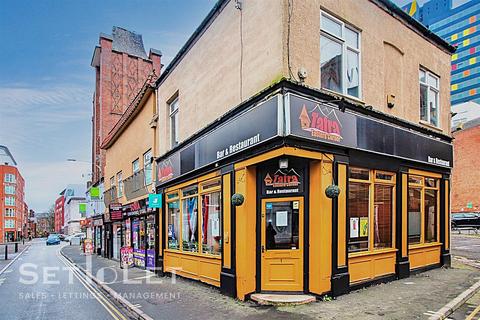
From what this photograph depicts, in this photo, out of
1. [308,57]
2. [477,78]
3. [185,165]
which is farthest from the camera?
[477,78]

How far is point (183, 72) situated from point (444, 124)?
9.84 meters

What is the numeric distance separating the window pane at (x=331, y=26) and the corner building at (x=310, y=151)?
47mm

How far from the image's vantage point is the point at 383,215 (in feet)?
36.4

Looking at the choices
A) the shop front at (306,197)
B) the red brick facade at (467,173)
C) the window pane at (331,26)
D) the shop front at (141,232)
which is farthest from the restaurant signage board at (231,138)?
the red brick facade at (467,173)

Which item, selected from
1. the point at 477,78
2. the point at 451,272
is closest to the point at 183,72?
the point at 451,272

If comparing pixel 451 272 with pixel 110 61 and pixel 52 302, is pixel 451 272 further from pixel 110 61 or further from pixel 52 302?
pixel 110 61

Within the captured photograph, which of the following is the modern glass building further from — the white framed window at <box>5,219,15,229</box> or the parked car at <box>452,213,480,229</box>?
the white framed window at <box>5,219,15,229</box>

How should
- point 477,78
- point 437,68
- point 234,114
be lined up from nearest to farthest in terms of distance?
point 234,114 → point 437,68 → point 477,78

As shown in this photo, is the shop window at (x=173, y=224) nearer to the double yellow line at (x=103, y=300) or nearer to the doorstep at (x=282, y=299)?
the double yellow line at (x=103, y=300)

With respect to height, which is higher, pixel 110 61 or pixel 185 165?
pixel 110 61

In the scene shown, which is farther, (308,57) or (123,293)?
(123,293)

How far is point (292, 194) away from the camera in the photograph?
9.33 m

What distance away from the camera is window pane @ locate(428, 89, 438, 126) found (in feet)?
45.8

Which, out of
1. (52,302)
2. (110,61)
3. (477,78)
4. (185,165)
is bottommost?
(52,302)
